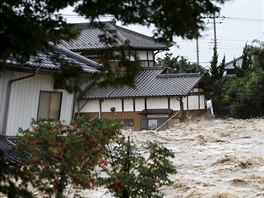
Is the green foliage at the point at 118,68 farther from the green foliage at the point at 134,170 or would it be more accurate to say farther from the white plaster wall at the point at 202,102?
the white plaster wall at the point at 202,102

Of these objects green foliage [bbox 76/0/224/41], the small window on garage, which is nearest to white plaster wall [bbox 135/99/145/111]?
the small window on garage

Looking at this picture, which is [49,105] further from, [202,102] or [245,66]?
[245,66]

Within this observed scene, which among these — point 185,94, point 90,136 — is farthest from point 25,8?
point 185,94

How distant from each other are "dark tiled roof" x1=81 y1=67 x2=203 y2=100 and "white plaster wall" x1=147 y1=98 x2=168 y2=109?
0.39m

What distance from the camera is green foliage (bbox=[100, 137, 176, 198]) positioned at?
541 centimetres

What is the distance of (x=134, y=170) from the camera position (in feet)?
18.8

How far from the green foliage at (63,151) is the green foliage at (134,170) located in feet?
0.95

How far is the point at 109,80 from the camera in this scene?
3.65 metres

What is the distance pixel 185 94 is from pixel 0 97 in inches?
561

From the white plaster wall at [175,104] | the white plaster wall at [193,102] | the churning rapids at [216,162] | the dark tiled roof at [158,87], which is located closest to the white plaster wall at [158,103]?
the white plaster wall at [175,104]

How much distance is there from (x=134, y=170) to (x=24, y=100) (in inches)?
194

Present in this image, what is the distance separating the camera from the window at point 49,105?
10.3m

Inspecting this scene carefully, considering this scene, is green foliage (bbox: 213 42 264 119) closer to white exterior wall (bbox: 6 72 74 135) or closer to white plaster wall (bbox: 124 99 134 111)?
white plaster wall (bbox: 124 99 134 111)

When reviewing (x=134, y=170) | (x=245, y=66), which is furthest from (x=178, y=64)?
(x=134, y=170)
